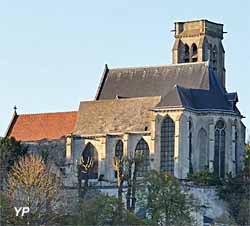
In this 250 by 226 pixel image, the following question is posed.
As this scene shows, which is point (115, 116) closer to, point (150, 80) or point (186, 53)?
point (150, 80)

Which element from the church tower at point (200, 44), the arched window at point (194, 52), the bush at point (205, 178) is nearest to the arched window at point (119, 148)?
the bush at point (205, 178)

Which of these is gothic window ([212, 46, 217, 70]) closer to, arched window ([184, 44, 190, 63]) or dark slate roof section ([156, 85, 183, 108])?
arched window ([184, 44, 190, 63])

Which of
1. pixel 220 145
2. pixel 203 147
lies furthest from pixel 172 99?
pixel 220 145

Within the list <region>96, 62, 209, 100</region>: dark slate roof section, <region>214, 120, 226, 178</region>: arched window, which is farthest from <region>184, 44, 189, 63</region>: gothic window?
<region>214, 120, 226, 178</region>: arched window

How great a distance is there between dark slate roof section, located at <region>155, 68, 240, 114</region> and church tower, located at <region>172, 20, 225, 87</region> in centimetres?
999

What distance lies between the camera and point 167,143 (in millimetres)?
109875

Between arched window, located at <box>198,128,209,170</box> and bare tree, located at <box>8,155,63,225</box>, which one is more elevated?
arched window, located at <box>198,128,209,170</box>

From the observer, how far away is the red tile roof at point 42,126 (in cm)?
11800

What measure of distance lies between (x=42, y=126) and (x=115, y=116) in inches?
293

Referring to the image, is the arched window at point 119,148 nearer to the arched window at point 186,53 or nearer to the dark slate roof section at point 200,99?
the dark slate roof section at point 200,99

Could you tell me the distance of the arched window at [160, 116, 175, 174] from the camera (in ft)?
360

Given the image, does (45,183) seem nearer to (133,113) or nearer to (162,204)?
(162,204)

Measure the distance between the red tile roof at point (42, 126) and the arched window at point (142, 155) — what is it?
263 inches

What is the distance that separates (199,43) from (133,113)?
1147 centimetres
